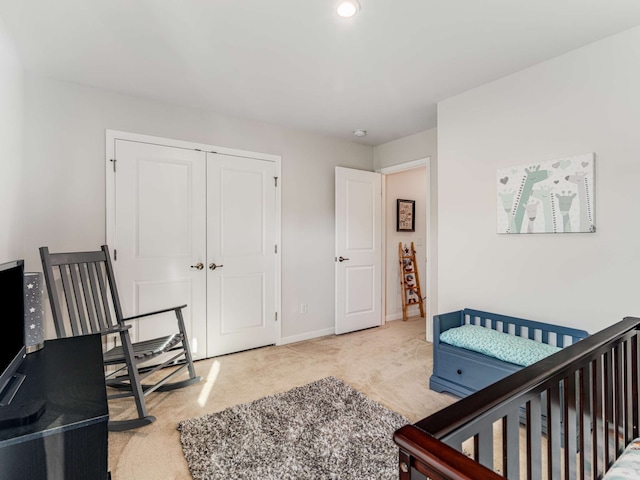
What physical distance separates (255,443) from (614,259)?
7.91 ft

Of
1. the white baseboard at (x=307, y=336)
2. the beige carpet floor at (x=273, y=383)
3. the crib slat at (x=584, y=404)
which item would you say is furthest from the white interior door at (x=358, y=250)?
the crib slat at (x=584, y=404)

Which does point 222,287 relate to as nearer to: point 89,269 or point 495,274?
point 89,269

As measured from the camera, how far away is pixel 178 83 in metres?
2.62

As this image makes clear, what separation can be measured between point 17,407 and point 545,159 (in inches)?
120

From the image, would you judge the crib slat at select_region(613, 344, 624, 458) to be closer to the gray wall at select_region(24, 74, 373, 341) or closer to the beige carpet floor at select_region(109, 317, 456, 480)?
the beige carpet floor at select_region(109, 317, 456, 480)

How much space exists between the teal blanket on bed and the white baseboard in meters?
1.73

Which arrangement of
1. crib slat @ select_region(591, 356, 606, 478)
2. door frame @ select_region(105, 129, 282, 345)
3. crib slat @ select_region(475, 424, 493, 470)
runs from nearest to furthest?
crib slat @ select_region(475, 424, 493, 470), crib slat @ select_region(591, 356, 606, 478), door frame @ select_region(105, 129, 282, 345)

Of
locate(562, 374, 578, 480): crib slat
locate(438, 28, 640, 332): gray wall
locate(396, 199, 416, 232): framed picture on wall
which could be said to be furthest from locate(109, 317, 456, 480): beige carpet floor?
locate(396, 199, 416, 232): framed picture on wall

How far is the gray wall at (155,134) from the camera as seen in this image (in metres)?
2.48

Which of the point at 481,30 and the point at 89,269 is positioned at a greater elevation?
the point at 481,30

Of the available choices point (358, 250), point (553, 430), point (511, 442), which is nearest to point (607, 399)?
point (553, 430)

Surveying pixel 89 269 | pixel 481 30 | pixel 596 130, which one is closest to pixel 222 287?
pixel 89 269

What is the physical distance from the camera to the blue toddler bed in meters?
2.11

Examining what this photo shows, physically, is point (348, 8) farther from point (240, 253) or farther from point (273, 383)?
point (273, 383)
